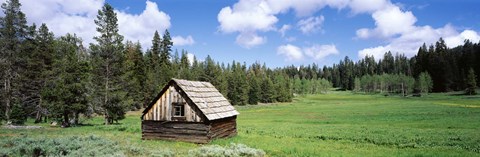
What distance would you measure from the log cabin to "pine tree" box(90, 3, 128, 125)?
51.5 ft

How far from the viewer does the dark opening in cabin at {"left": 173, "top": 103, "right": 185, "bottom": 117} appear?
25.9m

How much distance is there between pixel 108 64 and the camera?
4159 cm

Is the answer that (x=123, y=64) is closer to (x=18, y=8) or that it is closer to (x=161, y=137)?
(x=18, y=8)

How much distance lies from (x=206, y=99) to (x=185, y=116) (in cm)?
226

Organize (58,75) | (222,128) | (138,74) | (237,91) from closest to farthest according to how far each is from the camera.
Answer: (222,128) < (58,75) < (138,74) < (237,91)

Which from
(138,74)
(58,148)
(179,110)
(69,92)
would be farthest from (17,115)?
(138,74)

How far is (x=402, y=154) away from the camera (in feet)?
65.0

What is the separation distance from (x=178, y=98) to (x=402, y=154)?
1617 cm

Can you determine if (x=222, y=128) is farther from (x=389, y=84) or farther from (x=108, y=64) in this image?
(x=389, y=84)

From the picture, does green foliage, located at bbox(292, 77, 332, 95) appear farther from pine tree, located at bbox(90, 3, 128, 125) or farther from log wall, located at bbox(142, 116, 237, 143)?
log wall, located at bbox(142, 116, 237, 143)

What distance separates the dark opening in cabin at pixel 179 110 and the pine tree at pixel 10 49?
2276 centimetres

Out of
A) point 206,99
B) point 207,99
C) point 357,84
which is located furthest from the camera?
point 357,84

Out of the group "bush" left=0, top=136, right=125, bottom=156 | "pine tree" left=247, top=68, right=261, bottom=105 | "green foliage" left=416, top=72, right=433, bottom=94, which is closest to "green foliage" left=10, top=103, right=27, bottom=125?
"bush" left=0, top=136, right=125, bottom=156

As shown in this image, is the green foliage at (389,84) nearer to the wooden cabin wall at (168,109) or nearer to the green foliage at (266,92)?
the green foliage at (266,92)
